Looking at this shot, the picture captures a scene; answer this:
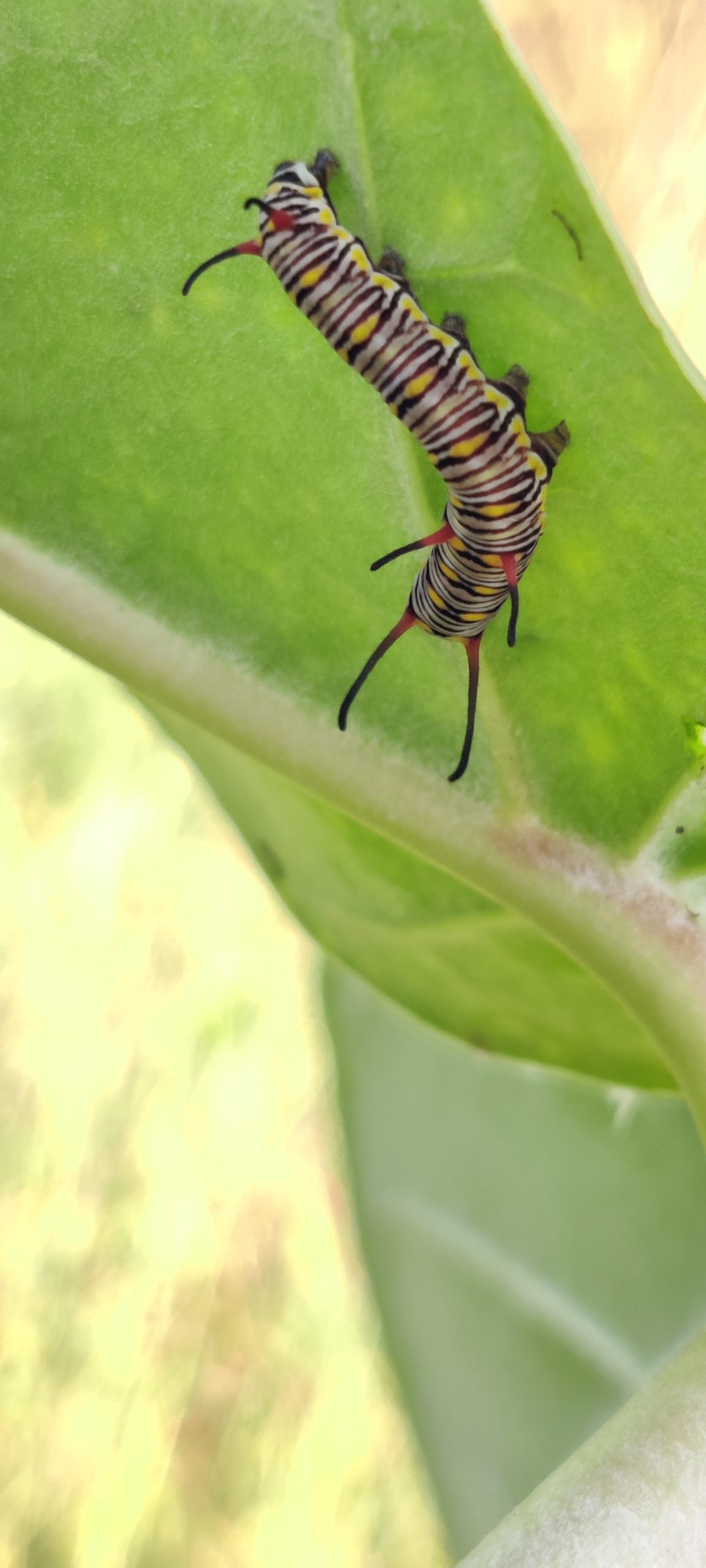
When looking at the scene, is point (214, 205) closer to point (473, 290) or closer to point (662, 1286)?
point (473, 290)

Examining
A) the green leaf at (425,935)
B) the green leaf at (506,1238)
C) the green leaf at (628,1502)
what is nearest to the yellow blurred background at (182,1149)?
the green leaf at (506,1238)

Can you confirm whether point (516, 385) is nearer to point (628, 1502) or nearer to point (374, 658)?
point (374, 658)

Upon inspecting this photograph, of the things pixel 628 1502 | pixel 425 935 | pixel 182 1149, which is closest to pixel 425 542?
pixel 425 935

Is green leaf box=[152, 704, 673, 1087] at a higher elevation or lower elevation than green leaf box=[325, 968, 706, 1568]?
higher

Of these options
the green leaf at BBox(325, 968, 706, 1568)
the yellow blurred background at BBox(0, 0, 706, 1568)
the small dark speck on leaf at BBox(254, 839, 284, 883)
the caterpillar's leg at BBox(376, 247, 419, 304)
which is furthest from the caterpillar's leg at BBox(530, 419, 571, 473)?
the yellow blurred background at BBox(0, 0, 706, 1568)

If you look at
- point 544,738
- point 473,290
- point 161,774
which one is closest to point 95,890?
point 161,774

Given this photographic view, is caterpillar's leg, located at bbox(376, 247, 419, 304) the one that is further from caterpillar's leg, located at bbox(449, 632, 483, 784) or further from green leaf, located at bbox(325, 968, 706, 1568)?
green leaf, located at bbox(325, 968, 706, 1568)
